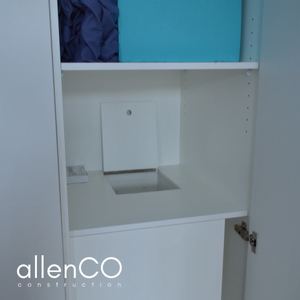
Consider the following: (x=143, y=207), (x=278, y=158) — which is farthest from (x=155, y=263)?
(x=278, y=158)

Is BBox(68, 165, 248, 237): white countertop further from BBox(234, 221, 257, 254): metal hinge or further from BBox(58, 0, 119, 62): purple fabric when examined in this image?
BBox(58, 0, 119, 62): purple fabric

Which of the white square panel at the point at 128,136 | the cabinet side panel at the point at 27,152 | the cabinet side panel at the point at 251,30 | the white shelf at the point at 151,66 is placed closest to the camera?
the cabinet side panel at the point at 27,152

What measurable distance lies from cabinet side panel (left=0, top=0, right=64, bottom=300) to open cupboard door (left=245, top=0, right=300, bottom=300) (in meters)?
0.56

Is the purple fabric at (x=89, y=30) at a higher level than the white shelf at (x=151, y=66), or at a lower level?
higher

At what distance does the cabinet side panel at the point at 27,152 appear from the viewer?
0.68 meters

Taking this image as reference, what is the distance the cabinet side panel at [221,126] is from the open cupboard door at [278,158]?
0.08 metres

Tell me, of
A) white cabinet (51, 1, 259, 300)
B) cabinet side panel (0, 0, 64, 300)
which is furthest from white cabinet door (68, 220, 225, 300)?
cabinet side panel (0, 0, 64, 300)

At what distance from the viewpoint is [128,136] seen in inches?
57.1

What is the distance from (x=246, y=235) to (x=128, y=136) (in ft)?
2.24

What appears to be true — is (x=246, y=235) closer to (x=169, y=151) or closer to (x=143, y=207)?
(x=143, y=207)

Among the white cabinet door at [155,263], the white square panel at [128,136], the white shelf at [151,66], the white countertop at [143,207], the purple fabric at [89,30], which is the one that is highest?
the purple fabric at [89,30]

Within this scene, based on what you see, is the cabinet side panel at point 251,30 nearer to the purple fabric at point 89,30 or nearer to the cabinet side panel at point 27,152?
the purple fabric at point 89,30

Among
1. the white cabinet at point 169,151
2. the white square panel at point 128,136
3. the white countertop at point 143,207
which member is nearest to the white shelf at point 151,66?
the white cabinet at point 169,151

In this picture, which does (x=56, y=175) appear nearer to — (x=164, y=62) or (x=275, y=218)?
(x=164, y=62)
